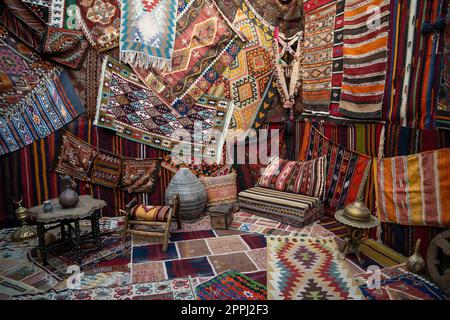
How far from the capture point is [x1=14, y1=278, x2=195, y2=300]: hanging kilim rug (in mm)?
2395

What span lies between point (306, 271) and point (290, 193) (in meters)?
1.63

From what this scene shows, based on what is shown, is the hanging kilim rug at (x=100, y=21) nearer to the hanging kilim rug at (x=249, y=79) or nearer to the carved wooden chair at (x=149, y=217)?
the hanging kilim rug at (x=249, y=79)

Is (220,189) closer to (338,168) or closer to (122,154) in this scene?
(122,154)

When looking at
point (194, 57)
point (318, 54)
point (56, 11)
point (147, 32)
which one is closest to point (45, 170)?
point (56, 11)

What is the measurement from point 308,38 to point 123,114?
2.87 meters

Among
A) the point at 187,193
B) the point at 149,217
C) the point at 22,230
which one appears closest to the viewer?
the point at 149,217

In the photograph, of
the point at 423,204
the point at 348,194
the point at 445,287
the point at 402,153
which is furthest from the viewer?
the point at 348,194

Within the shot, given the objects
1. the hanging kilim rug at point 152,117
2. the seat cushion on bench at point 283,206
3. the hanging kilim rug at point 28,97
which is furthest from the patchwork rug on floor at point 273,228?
the hanging kilim rug at point 28,97

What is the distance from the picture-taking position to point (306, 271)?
277cm

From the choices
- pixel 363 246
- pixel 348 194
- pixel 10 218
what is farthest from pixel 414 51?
pixel 10 218

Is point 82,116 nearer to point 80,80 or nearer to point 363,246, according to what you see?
point 80,80

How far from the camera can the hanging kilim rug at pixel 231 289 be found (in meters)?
2.40

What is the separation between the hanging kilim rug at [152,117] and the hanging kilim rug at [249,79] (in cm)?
18
